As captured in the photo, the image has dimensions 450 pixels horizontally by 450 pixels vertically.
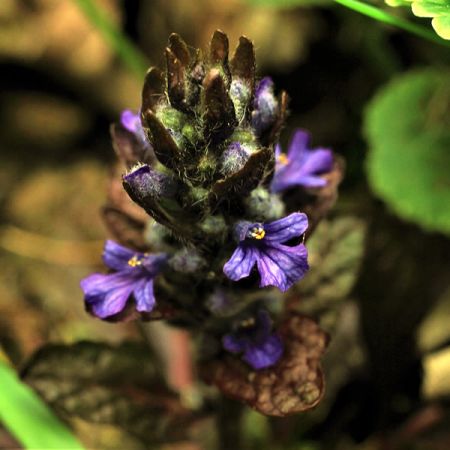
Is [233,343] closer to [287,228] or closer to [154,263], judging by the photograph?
[154,263]

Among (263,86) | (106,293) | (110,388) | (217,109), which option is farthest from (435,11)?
(110,388)

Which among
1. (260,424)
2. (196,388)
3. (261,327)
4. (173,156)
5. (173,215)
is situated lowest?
(260,424)

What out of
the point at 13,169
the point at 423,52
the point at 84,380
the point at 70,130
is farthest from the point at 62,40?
the point at 84,380

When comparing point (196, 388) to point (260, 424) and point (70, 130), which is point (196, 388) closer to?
point (260, 424)

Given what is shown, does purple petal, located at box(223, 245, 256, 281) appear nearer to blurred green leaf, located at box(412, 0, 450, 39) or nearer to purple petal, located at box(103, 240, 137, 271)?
purple petal, located at box(103, 240, 137, 271)

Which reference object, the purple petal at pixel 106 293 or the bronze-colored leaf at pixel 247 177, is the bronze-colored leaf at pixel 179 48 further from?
the purple petal at pixel 106 293

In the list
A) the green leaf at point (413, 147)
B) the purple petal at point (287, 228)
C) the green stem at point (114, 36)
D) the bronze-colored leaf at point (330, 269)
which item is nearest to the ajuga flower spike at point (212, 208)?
the purple petal at point (287, 228)
